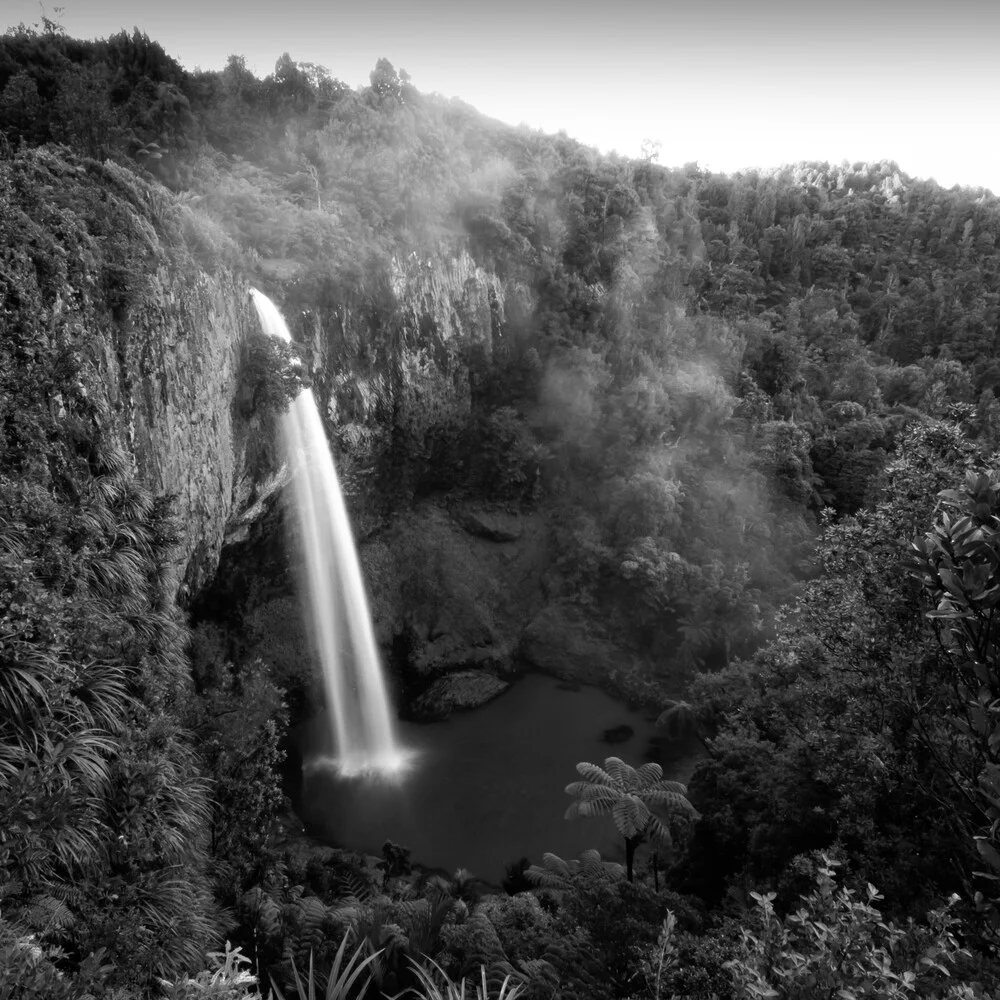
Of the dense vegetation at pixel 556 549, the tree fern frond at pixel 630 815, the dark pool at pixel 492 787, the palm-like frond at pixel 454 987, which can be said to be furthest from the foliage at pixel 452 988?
the dark pool at pixel 492 787

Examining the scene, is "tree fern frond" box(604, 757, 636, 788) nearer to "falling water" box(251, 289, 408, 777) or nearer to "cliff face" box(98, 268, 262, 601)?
"falling water" box(251, 289, 408, 777)

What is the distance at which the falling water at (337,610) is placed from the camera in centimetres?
1845

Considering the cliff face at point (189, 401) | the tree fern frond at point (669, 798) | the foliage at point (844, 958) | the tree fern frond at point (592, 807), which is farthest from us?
the tree fern frond at point (592, 807)

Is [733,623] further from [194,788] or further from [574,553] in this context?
[194,788]

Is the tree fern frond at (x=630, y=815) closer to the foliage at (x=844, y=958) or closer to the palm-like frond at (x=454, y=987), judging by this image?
the palm-like frond at (x=454, y=987)

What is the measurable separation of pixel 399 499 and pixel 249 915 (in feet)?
52.5

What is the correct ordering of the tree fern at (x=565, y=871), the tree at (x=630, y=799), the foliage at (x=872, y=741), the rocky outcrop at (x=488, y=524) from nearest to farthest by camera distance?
the foliage at (x=872, y=741), the tree fern at (x=565, y=871), the tree at (x=630, y=799), the rocky outcrop at (x=488, y=524)

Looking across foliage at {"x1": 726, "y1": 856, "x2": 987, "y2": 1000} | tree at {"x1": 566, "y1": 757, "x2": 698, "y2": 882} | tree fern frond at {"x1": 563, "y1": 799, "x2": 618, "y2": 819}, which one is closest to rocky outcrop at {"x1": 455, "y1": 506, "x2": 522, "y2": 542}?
tree at {"x1": 566, "y1": 757, "x2": 698, "y2": 882}

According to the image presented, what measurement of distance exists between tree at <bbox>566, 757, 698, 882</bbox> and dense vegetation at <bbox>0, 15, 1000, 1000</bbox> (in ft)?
0.49

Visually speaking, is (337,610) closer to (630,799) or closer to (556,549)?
(556,549)

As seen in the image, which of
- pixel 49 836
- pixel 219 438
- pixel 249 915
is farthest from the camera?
pixel 219 438

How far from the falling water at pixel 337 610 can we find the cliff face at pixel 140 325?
226cm

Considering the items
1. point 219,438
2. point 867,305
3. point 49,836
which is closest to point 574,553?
point 219,438

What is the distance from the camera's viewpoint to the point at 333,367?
1938cm
